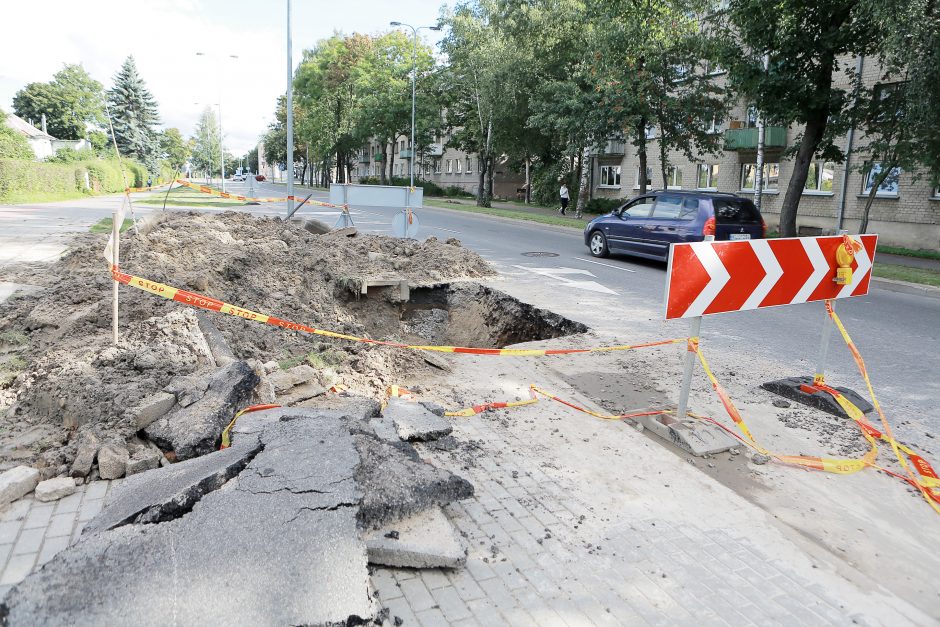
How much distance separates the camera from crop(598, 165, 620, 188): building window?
3903cm

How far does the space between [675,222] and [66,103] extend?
83.8 metres

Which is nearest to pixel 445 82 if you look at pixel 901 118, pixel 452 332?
pixel 901 118

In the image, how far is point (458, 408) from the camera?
5145 millimetres

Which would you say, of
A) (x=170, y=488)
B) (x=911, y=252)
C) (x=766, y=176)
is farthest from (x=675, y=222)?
(x=766, y=176)

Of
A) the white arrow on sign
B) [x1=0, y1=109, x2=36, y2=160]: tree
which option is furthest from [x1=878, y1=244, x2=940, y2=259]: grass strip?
[x1=0, y1=109, x2=36, y2=160]: tree

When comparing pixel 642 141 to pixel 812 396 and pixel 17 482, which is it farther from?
pixel 17 482

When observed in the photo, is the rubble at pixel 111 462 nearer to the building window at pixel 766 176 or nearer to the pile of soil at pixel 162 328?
the pile of soil at pixel 162 328

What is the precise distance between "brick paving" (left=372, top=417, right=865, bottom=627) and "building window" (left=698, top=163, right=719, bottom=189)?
32941 mm

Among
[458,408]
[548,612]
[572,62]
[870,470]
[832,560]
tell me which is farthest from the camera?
[572,62]

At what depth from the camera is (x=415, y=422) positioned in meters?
4.40

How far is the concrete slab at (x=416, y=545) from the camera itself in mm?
2934

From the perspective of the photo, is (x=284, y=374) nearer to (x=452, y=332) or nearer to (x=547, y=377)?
(x=547, y=377)

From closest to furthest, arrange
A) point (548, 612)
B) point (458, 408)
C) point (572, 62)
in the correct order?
point (548, 612), point (458, 408), point (572, 62)

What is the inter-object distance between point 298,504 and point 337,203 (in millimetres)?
14298
